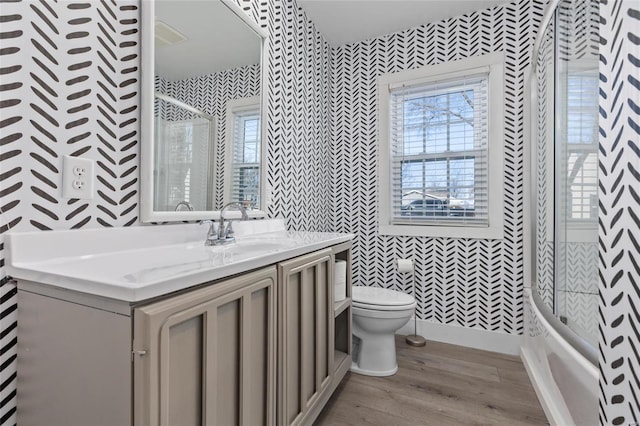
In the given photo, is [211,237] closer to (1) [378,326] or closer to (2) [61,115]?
(2) [61,115]

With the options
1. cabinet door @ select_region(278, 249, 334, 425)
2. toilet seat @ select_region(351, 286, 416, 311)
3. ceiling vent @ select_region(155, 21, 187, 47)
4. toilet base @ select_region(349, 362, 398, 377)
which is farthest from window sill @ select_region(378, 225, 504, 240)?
ceiling vent @ select_region(155, 21, 187, 47)

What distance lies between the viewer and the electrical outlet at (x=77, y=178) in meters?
0.94

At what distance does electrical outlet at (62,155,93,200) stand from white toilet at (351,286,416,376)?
1437 mm

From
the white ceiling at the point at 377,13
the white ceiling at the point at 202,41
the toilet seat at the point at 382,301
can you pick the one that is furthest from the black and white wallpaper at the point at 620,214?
the white ceiling at the point at 377,13

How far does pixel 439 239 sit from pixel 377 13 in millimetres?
1757

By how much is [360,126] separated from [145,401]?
2.43 m

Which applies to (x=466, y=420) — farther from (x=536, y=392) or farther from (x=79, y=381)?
(x=79, y=381)

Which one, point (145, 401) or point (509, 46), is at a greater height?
point (509, 46)

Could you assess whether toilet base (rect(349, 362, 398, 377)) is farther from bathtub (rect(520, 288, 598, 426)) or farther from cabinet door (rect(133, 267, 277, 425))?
cabinet door (rect(133, 267, 277, 425))

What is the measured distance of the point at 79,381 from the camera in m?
0.69

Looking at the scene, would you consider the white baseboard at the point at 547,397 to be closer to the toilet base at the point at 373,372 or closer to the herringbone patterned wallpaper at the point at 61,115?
the toilet base at the point at 373,372

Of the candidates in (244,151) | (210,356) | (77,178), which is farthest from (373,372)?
(77,178)

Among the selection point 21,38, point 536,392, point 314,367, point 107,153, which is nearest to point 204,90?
point 107,153

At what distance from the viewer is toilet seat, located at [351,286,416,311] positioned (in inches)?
70.4
